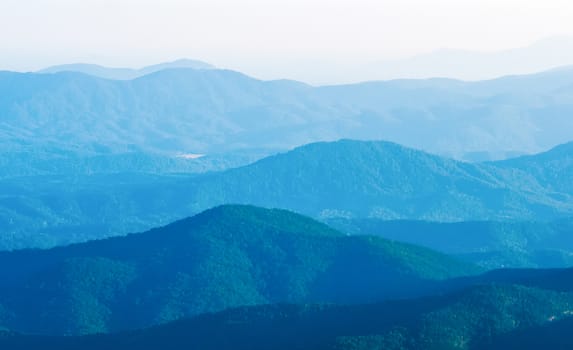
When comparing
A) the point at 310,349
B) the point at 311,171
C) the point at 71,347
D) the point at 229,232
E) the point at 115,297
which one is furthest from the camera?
the point at 311,171

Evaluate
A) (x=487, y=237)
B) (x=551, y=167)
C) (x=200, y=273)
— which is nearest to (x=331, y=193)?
(x=551, y=167)

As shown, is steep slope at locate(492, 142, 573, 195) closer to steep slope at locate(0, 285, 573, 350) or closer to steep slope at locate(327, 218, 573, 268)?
steep slope at locate(327, 218, 573, 268)

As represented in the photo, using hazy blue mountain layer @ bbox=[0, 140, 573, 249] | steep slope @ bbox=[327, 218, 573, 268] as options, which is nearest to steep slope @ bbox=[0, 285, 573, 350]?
steep slope @ bbox=[327, 218, 573, 268]

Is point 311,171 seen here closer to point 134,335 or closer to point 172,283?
point 172,283

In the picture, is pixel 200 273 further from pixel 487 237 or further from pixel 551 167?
pixel 551 167

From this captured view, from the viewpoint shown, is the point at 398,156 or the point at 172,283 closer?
the point at 172,283

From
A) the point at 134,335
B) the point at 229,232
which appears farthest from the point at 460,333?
the point at 229,232

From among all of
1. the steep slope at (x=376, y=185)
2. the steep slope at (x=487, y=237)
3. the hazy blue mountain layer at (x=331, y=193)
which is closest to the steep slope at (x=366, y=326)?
the steep slope at (x=487, y=237)
